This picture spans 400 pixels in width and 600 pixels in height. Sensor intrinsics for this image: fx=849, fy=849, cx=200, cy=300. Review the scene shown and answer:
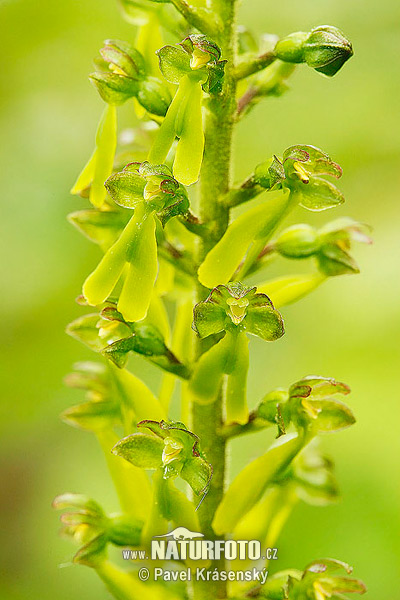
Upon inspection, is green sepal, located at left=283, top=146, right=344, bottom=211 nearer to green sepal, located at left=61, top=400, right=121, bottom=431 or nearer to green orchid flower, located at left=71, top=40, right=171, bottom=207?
green orchid flower, located at left=71, top=40, right=171, bottom=207

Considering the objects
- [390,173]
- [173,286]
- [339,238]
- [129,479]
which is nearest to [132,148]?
[173,286]

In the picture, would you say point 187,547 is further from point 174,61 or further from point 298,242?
point 174,61

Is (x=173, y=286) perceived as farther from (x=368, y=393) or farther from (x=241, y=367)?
(x=368, y=393)

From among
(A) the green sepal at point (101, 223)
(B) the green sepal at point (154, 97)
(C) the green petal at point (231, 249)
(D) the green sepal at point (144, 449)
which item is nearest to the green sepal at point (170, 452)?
(D) the green sepal at point (144, 449)

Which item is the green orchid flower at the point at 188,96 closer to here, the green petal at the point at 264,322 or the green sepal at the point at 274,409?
the green petal at the point at 264,322

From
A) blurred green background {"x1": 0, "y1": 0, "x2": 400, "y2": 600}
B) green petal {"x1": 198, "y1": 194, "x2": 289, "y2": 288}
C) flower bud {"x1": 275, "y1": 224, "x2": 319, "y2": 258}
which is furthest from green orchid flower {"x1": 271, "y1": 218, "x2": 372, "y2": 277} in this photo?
blurred green background {"x1": 0, "y1": 0, "x2": 400, "y2": 600}

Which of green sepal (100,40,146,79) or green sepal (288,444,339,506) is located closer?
green sepal (100,40,146,79)
